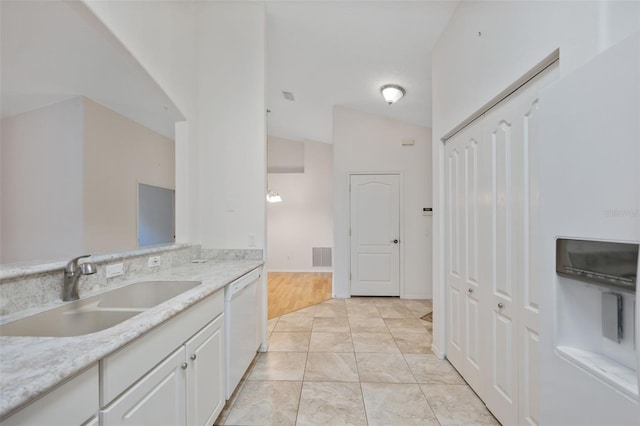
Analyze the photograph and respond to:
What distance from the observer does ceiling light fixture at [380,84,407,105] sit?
348 centimetres

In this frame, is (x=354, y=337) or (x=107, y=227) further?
(x=354, y=337)

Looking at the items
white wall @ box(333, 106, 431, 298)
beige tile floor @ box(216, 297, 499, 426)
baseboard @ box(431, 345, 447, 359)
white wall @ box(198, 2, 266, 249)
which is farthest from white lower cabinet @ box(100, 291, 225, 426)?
white wall @ box(333, 106, 431, 298)

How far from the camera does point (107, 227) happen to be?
1.64 meters

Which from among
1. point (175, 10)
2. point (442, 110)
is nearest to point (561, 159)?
point (442, 110)

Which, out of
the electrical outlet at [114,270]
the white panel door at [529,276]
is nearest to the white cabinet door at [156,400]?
the electrical outlet at [114,270]

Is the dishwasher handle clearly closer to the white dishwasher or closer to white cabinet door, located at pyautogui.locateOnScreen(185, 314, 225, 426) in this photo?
the white dishwasher

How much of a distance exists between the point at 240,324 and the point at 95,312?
928 millimetres

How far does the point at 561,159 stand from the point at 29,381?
58.7 inches

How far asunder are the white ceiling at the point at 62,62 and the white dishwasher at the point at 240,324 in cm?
135

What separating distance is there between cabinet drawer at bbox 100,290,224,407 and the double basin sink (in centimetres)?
22

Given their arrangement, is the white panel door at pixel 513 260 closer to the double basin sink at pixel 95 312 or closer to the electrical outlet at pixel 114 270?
the double basin sink at pixel 95 312

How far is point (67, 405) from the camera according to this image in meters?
0.69

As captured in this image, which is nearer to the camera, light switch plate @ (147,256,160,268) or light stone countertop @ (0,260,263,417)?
light stone countertop @ (0,260,263,417)

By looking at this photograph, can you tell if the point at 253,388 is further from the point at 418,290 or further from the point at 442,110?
the point at 418,290
